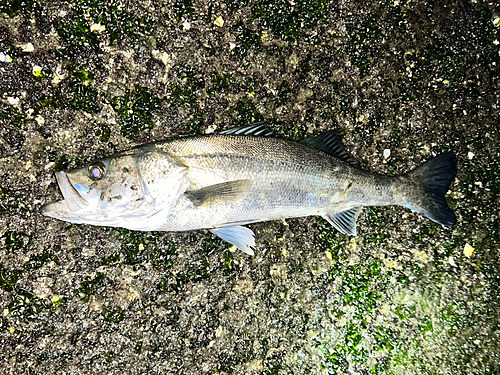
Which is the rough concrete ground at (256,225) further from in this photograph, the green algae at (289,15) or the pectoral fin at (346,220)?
the pectoral fin at (346,220)

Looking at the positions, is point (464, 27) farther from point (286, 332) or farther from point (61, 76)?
point (61, 76)

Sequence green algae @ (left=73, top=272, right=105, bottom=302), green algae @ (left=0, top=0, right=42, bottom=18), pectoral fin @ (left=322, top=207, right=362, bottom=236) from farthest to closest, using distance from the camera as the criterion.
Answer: pectoral fin @ (left=322, top=207, right=362, bottom=236) → green algae @ (left=73, top=272, right=105, bottom=302) → green algae @ (left=0, top=0, right=42, bottom=18)

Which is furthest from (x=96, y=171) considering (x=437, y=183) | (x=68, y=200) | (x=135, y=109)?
(x=437, y=183)

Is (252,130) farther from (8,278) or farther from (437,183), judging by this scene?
(8,278)

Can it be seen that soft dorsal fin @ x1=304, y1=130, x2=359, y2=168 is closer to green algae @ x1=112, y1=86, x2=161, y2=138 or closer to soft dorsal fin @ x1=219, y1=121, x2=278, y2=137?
soft dorsal fin @ x1=219, y1=121, x2=278, y2=137

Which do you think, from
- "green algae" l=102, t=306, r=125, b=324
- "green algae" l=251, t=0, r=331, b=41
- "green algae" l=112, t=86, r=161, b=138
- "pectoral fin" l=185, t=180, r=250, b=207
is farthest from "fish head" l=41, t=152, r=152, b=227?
"green algae" l=251, t=0, r=331, b=41

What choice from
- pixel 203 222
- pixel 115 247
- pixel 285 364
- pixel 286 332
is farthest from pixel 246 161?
pixel 285 364

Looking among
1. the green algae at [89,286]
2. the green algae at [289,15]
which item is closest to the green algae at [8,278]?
the green algae at [89,286]
